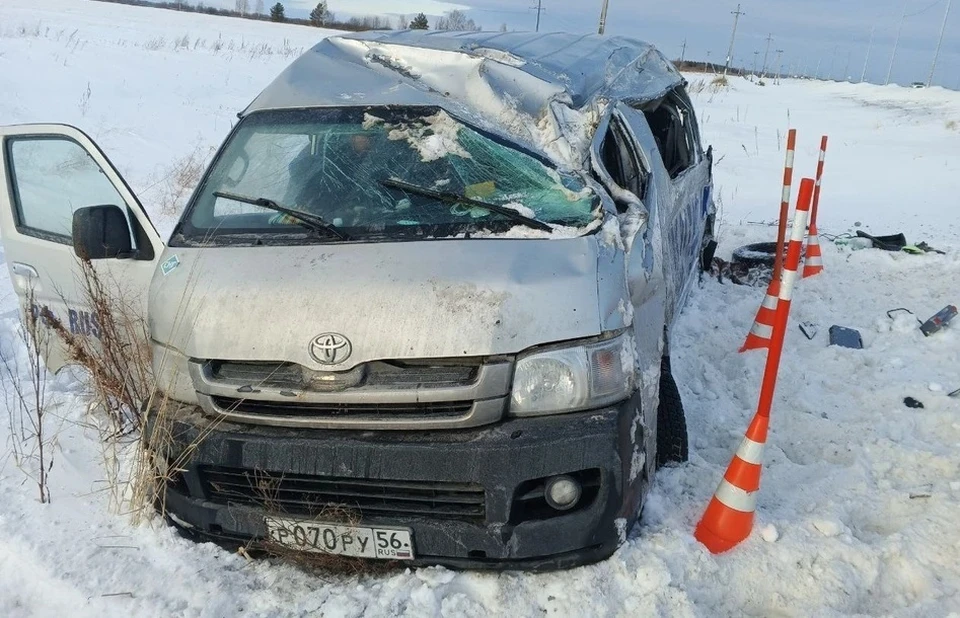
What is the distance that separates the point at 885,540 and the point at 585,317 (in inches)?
64.3

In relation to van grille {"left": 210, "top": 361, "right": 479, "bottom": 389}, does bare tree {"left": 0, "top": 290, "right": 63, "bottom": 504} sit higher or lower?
lower

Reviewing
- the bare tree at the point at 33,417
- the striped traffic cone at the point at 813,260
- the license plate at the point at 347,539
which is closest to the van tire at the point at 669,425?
the license plate at the point at 347,539

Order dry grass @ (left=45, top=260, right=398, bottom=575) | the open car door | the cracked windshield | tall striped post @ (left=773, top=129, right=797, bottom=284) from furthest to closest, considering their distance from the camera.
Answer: tall striped post @ (left=773, top=129, right=797, bottom=284) → the open car door → the cracked windshield → dry grass @ (left=45, top=260, right=398, bottom=575)

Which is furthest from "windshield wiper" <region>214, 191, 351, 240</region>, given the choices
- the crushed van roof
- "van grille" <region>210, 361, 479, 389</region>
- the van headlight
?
the van headlight

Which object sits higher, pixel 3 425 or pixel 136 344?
pixel 136 344

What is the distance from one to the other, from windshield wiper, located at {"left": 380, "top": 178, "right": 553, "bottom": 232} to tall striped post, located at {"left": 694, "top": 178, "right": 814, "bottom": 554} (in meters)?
1.06

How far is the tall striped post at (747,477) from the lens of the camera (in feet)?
9.67

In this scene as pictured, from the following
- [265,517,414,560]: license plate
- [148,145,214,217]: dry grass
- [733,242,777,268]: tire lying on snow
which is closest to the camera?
[265,517,414,560]: license plate

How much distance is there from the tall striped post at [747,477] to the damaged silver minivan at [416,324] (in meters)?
0.37

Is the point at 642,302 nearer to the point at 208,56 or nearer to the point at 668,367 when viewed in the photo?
the point at 668,367

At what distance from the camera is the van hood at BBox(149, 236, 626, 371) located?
2.55 metres

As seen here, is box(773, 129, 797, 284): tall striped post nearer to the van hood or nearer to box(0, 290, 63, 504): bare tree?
the van hood

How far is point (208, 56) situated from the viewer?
23141 mm

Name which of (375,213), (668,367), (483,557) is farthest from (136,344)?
(668,367)
